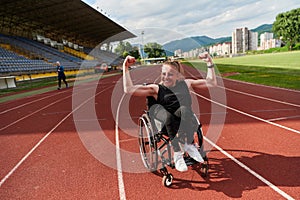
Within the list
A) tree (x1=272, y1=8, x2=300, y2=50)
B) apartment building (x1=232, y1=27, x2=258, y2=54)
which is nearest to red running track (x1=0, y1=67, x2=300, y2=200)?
tree (x1=272, y1=8, x2=300, y2=50)

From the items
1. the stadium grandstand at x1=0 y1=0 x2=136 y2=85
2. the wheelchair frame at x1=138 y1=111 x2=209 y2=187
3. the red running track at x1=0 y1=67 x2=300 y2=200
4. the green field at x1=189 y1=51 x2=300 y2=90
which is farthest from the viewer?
the stadium grandstand at x1=0 y1=0 x2=136 y2=85

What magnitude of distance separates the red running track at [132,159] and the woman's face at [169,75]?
1.17m

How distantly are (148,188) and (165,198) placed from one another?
279 mm

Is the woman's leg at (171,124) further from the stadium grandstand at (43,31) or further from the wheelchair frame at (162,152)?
the stadium grandstand at (43,31)

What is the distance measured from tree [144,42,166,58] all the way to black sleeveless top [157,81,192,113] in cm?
48

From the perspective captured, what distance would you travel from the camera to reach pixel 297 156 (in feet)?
10.1

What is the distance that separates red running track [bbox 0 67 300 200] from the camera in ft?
8.11

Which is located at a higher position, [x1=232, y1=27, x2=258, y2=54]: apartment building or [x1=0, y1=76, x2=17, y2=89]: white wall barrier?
[x1=232, y1=27, x2=258, y2=54]: apartment building

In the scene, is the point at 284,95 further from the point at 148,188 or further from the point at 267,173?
the point at 148,188

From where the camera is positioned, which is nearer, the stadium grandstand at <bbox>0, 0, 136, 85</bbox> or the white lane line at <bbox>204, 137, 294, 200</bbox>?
the white lane line at <bbox>204, 137, 294, 200</bbox>

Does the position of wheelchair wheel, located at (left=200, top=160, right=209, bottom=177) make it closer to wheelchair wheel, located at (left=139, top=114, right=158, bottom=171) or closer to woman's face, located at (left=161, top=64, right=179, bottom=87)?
wheelchair wheel, located at (left=139, top=114, right=158, bottom=171)

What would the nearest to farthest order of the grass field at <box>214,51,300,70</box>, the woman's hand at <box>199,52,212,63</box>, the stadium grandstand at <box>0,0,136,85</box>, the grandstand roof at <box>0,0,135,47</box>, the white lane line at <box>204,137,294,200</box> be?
the white lane line at <box>204,137,294,200</box>
the woman's hand at <box>199,52,212,63</box>
the grass field at <box>214,51,300,70</box>
the stadium grandstand at <box>0,0,136,85</box>
the grandstand roof at <box>0,0,135,47</box>

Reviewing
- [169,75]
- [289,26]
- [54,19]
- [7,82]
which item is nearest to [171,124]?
[169,75]

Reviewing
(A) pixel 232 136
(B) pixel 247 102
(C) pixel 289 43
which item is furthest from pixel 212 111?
(C) pixel 289 43
